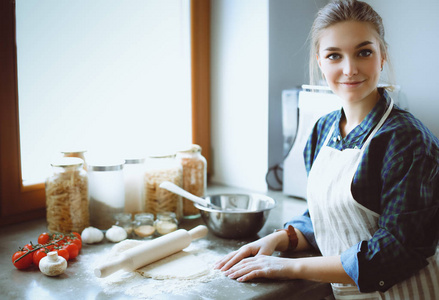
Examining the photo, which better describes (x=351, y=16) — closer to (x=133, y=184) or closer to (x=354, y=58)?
(x=354, y=58)

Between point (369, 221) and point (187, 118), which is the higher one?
point (187, 118)

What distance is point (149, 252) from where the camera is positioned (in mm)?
1004

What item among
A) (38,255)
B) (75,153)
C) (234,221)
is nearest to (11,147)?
(75,153)

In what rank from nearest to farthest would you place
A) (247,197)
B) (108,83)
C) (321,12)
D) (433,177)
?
1. (433,177)
2. (321,12)
3. (247,197)
4. (108,83)

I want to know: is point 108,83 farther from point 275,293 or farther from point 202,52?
point 275,293

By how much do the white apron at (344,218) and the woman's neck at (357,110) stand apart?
5 cm

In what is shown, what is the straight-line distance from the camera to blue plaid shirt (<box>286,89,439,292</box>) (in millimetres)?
815

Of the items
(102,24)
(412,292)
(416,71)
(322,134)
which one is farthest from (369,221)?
(102,24)

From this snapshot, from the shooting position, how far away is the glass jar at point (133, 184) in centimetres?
133

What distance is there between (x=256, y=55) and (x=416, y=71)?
1.72ft

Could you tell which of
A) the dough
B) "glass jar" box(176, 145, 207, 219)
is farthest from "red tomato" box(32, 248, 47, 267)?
"glass jar" box(176, 145, 207, 219)

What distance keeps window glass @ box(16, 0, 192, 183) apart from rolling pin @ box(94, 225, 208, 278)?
1.15 ft

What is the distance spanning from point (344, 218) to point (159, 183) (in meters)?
0.56

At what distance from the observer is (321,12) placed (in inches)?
39.2
